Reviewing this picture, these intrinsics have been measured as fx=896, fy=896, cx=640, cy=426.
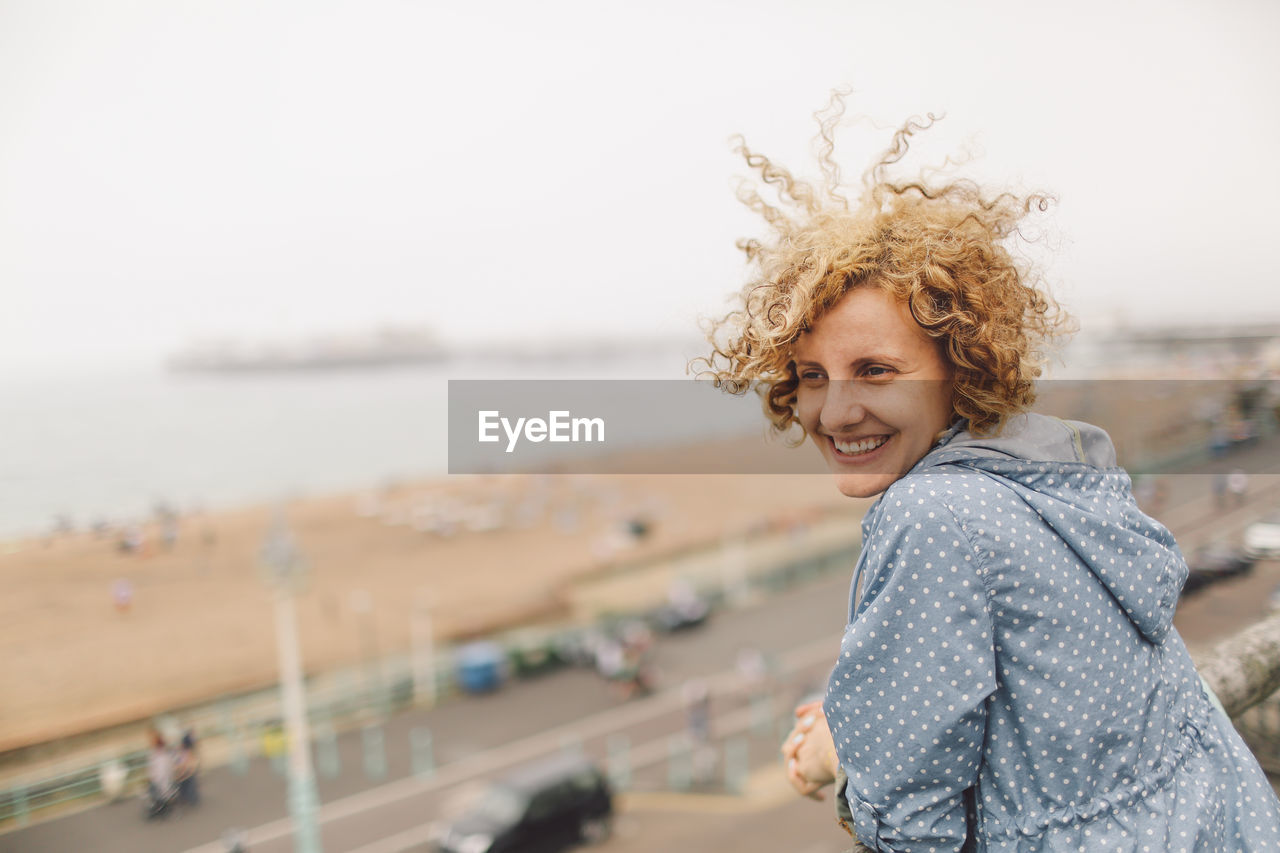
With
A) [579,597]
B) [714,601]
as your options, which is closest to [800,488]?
[714,601]

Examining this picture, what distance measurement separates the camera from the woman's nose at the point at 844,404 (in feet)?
1.52

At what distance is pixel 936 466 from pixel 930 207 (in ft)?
0.57

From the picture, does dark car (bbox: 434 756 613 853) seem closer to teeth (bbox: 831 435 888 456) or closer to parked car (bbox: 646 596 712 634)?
parked car (bbox: 646 596 712 634)

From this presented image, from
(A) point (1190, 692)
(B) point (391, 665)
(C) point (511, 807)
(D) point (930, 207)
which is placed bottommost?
(B) point (391, 665)

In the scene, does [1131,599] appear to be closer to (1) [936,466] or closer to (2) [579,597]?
(1) [936,466]

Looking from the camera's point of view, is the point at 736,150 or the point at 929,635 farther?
the point at 736,150

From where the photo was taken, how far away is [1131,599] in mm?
410

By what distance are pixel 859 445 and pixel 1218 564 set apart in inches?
69.6

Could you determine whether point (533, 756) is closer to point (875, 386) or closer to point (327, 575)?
point (327, 575)

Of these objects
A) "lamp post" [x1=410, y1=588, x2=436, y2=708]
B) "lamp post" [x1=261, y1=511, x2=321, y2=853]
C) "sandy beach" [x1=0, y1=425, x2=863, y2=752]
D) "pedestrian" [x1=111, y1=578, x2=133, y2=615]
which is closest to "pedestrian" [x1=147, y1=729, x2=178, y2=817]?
"lamp post" [x1=261, y1=511, x2=321, y2=853]

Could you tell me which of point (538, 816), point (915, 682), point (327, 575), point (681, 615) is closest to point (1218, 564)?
point (915, 682)

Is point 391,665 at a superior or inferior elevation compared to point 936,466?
inferior

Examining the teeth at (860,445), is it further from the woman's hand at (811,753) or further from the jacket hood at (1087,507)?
the woman's hand at (811,753)

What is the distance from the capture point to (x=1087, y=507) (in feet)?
1.36
